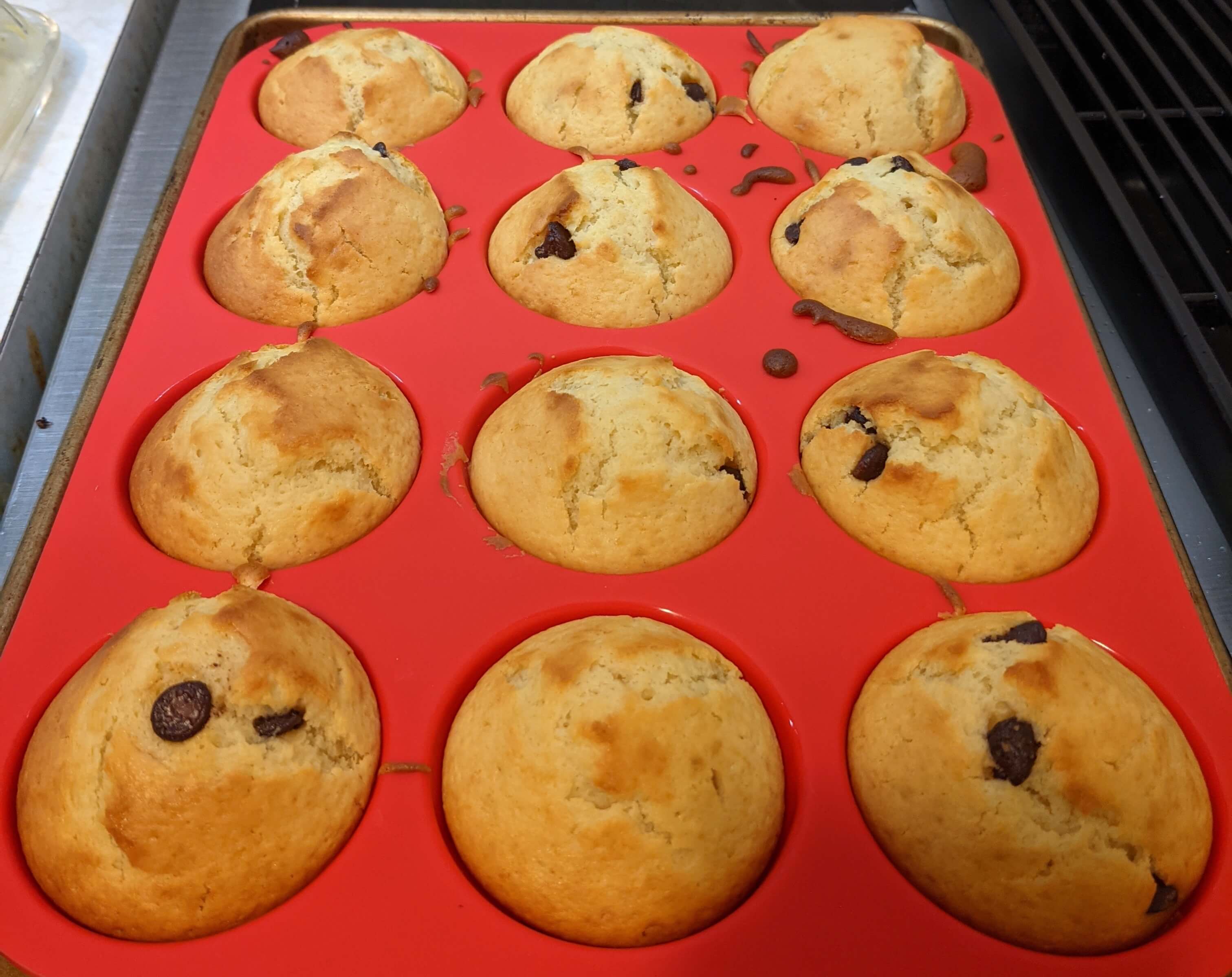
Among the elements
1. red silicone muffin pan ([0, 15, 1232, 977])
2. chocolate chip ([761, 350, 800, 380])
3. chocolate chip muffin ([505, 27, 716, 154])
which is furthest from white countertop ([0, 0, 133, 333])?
chocolate chip ([761, 350, 800, 380])

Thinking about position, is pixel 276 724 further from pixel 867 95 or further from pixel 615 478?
pixel 867 95

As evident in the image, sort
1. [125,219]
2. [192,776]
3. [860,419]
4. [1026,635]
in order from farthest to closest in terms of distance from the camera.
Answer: [125,219], [860,419], [1026,635], [192,776]

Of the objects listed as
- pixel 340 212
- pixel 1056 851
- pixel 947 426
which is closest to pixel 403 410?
pixel 340 212

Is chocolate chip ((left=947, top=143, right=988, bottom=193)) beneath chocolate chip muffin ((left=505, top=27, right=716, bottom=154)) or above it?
beneath

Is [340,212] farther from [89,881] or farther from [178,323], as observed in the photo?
[89,881]

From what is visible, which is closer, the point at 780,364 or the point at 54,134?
the point at 780,364

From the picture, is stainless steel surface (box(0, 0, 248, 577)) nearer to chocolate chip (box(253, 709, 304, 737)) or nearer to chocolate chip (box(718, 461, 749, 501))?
chocolate chip (box(253, 709, 304, 737))

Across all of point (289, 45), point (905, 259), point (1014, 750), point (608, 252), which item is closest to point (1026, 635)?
point (1014, 750)

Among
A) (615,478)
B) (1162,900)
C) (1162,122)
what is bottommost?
(1162,900)
